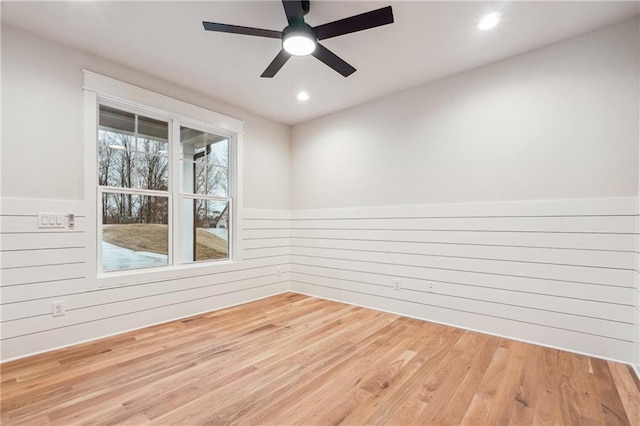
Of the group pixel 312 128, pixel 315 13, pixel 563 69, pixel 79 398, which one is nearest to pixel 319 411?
pixel 79 398

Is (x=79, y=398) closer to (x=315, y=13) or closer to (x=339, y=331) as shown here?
(x=339, y=331)

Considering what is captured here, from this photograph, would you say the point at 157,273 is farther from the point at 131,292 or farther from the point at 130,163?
the point at 130,163

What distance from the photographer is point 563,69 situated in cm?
273

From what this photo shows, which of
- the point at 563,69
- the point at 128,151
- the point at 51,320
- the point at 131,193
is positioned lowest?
the point at 51,320

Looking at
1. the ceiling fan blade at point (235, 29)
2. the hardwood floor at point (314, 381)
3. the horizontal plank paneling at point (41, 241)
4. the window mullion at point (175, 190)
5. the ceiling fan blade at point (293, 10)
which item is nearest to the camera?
the hardwood floor at point (314, 381)

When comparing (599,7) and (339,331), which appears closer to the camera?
(599,7)

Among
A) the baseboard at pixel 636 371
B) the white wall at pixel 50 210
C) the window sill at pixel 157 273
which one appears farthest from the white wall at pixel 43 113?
the baseboard at pixel 636 371

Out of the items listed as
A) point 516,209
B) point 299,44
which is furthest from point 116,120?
point 516,209

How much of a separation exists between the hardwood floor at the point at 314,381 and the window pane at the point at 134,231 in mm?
766

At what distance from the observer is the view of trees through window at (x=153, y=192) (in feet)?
10.3

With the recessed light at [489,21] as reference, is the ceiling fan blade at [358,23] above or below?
below

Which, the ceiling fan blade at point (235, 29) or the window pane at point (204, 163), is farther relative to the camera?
the window pane at point (204, 163)

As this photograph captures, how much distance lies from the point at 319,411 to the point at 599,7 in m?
3.59

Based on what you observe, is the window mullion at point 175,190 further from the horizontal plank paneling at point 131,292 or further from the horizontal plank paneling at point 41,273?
the horizontal plank paneling at point 41,273
